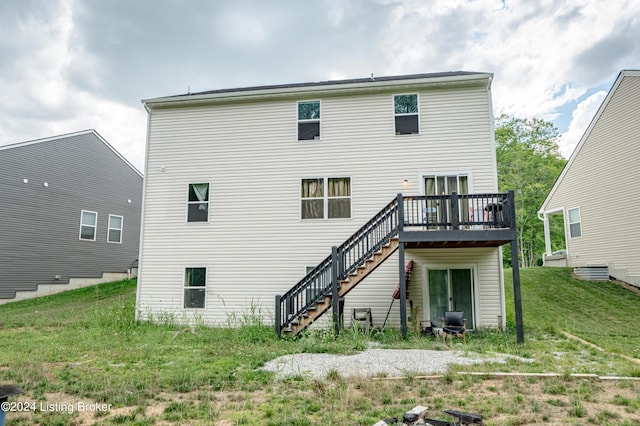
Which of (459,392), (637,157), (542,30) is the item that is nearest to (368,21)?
(542,30)

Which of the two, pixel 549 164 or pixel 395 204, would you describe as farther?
pixel 549 164

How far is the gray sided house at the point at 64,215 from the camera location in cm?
1596

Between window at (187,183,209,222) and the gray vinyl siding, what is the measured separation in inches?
9.3

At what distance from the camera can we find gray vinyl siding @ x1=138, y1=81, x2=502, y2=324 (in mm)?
11469

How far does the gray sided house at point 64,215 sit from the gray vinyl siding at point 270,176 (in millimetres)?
7540

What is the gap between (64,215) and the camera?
17750 millimetres

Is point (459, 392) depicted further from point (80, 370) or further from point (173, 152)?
point (173, 152)

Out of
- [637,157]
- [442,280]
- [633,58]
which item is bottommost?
[442,280]

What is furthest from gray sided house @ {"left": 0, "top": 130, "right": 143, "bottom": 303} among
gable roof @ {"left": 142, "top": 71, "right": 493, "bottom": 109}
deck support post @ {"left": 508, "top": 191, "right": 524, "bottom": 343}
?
deck support post @ {"left": 508, "top": 191, "right": 524, "bottom": 343}

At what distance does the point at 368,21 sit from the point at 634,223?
13.0 m

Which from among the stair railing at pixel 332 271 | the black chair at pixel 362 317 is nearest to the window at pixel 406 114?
the stair railing at pixel 332 271

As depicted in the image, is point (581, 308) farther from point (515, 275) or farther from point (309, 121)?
point (309, 121)

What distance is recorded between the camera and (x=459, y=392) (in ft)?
17.0

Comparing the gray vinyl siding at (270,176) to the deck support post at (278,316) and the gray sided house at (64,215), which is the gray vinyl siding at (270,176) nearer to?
the deck support post at (278,316)
